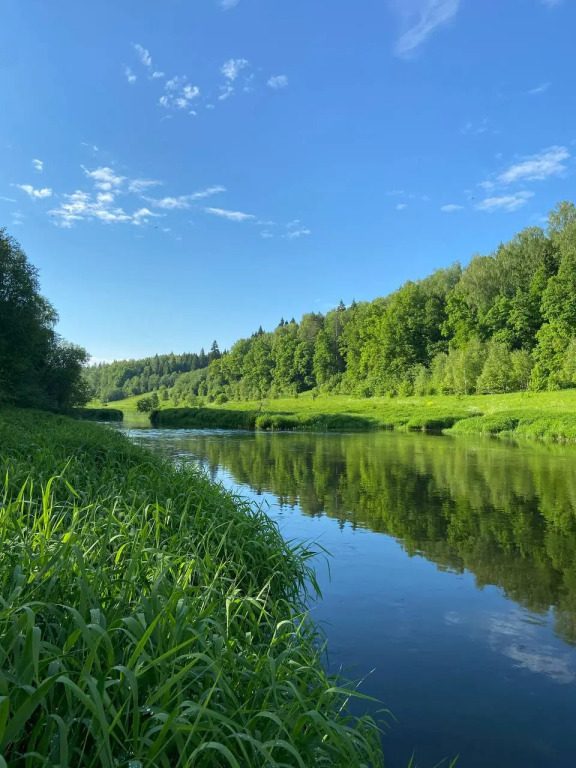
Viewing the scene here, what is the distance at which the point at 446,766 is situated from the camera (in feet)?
12.4

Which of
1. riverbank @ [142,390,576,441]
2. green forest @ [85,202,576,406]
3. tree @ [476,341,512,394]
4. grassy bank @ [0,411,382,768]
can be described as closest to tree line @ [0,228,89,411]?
riverbank @ [142,390,576,441]

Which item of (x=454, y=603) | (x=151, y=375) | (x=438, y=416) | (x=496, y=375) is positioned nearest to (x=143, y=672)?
(x=454, y=603)

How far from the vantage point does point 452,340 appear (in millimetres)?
74125

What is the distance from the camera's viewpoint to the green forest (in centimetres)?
5544

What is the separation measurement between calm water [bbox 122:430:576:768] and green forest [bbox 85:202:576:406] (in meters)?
39.7

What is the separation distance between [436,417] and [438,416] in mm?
472

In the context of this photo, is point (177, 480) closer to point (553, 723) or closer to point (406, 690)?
point (406, 690)

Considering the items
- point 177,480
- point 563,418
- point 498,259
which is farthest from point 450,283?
point 177,480

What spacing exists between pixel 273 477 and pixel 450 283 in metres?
94.9

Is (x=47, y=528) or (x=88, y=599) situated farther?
(x=47, y=528)

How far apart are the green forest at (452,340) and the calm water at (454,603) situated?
130 ft

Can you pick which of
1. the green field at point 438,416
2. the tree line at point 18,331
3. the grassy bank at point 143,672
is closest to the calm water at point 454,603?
the grassy bank at point 143,672

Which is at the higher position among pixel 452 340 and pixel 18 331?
pixel 452 340

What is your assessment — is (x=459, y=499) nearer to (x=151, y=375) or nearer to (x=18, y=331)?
(x=18, y=331)
